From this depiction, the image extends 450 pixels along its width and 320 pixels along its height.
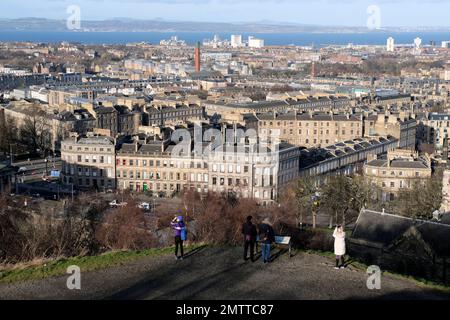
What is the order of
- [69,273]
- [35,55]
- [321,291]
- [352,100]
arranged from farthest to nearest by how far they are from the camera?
[35,55] → [352,100] → [69,273] → [321,291]

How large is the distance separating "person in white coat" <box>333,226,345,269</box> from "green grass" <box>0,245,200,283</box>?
3.46 meters

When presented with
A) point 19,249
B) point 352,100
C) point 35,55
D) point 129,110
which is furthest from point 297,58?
point 19,249

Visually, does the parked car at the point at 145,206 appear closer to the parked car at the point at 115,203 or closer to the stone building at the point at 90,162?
the parked car at the point at 115,203

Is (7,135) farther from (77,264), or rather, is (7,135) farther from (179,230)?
(179,230)

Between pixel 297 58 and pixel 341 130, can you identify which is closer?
pixel 341 130

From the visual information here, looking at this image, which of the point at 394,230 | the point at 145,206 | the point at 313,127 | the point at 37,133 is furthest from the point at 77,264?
the point at 313,127

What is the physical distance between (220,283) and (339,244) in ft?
9.03

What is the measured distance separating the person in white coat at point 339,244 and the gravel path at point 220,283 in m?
0.25

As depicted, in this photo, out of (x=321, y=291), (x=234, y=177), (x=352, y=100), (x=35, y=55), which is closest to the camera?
(x=321, y=291)

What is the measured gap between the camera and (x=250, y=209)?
3192 centimetres

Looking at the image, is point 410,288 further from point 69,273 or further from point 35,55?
point 35,55

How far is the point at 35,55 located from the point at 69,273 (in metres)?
175

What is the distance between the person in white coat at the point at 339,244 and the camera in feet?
46.5

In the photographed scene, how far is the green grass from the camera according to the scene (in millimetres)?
14016
